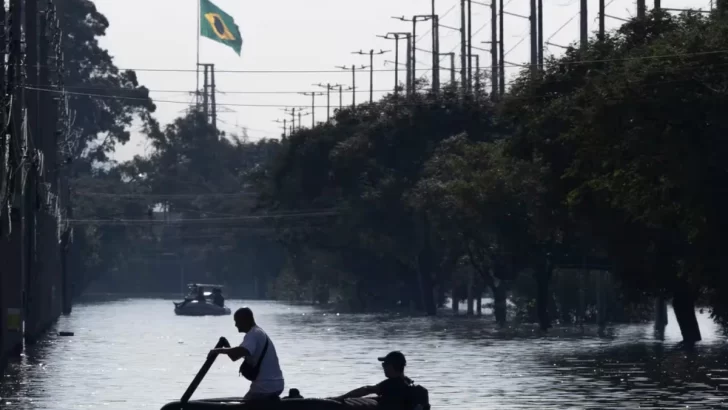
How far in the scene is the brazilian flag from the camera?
4724 inches

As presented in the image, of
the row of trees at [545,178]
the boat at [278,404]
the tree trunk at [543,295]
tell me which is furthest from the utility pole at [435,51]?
the boat at [278,404]

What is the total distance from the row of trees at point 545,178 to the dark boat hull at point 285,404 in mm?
22007

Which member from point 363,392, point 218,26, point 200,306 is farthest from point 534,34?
point 363,392

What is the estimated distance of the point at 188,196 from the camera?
178625 millimetres

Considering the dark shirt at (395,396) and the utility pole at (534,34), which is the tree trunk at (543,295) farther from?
the dark shirt at (395,396)

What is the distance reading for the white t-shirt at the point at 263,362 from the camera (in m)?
21.5

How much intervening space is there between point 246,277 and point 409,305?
70233mm

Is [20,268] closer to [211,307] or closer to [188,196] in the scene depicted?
[211,307]

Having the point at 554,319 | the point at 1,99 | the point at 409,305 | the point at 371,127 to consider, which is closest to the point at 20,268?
the point at 1,99

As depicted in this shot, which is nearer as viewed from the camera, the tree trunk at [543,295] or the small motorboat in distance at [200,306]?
the tree trunk at [543,295]

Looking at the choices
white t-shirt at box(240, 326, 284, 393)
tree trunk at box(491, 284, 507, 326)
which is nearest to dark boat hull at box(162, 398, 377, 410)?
white t-shirt at box(240, 326, 284, 393)

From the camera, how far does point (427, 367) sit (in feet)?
147

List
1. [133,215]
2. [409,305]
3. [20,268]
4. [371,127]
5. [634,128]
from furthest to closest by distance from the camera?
1. [133,215]
2. [409,305]
3. [371,127]
4. [20,268]
5. [634,128]

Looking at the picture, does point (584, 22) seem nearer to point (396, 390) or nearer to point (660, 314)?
point (660, 314)
